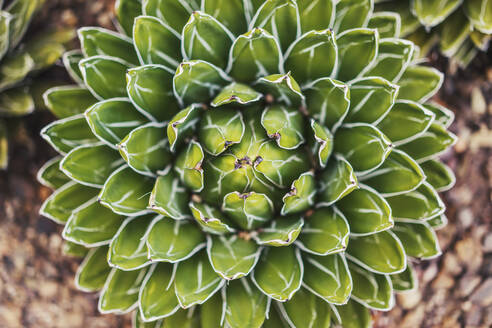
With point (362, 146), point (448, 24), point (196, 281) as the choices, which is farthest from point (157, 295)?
point (448, 24)

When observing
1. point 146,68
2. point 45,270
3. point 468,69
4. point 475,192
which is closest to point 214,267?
point 146,68

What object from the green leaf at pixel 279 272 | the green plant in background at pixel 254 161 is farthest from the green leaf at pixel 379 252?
the green leaf at pixel 279 272

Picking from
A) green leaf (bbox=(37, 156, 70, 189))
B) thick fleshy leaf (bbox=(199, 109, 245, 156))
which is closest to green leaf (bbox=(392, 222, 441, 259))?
thick fleshy leaf (bbox=(199, 109, 245, 156))

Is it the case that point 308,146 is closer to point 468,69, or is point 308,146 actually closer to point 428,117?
point 428,117

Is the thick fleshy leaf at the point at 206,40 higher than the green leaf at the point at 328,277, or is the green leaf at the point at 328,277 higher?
the thick fleshy leaf at the point at 206,40

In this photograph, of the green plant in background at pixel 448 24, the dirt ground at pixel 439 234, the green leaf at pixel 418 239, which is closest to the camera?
the green leaf at pixel 418 239

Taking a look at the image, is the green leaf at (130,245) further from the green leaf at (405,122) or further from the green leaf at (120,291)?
the green leaf at (405,122)
